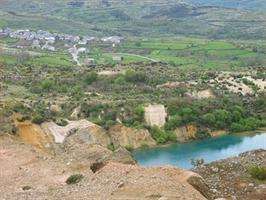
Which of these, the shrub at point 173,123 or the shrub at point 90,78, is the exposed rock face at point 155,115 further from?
the shrub at point 90,78

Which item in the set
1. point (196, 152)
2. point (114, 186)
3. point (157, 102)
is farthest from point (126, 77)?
point (114, 186)

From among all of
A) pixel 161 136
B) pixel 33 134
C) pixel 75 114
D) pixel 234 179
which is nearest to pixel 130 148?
pixel 161 136

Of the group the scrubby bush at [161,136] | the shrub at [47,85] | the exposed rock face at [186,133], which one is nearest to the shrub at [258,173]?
the scrubby bush at [161,136]

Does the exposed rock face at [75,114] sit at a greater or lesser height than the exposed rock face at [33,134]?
lesser

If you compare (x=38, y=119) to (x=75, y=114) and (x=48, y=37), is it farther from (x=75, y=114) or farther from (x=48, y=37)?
(x=48, y=37)

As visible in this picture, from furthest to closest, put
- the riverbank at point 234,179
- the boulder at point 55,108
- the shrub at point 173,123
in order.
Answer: the shrub at point 173,123, the boulder at point 55,108, the riverbank at point 234,179

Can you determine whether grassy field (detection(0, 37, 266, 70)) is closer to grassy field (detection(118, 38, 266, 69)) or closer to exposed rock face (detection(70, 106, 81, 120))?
grassy field (detection(118, 38, 266, 69))

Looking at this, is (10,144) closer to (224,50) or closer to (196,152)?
(196,152)
